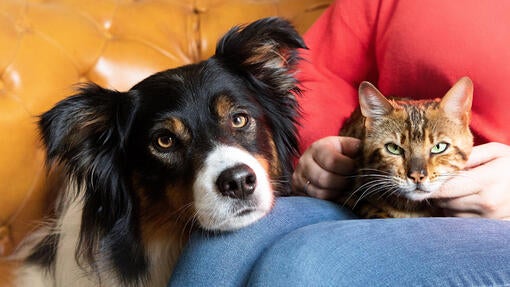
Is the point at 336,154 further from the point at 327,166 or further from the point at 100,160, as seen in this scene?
the point at 100,160

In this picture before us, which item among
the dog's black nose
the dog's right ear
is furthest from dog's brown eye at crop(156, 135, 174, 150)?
the dog's black nose

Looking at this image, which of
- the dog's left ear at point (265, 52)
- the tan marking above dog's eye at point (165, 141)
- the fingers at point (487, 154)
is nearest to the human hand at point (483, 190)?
the fingers at point (487, 154)

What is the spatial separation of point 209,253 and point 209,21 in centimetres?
111

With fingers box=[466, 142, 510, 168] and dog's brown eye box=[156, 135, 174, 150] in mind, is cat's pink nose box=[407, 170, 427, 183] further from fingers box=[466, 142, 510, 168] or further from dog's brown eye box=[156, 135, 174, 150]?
dog's brown eye box=[156, 135, 174, 150]

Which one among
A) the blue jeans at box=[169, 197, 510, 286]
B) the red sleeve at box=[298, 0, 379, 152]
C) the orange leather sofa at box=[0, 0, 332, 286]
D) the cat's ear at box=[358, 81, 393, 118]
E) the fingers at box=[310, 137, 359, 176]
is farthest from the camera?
the orange leather sofa at box=[0, 0, 332, 286]

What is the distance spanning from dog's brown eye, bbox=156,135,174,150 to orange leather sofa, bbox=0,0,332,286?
540 millimetres

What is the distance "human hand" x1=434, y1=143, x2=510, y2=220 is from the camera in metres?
1.10

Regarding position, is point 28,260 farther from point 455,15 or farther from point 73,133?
point 455,15

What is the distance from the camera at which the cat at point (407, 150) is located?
45.9 inches

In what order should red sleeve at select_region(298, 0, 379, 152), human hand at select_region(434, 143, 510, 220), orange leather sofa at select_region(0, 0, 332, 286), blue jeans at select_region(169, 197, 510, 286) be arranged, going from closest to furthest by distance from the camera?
blue jeans at select_region(169, 197, 510, 286) → human hand at select_region(434, 143, 510, 220) → red sleeve at select_region(298, 0, 379, 152) → orange leather sofa at select_region(0, 0, 332, 286)

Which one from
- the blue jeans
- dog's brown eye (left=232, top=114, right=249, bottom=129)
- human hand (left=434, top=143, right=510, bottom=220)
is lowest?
the blue jeans

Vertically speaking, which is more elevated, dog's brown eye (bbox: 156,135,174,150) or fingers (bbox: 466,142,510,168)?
dog's brown eye (bbox: 156,135,174,150)

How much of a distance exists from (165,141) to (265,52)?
1.21 feet

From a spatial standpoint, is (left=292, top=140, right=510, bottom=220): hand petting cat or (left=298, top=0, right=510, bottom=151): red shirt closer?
(left=292, top=140, right=510, bottom=220): hand petting cat
